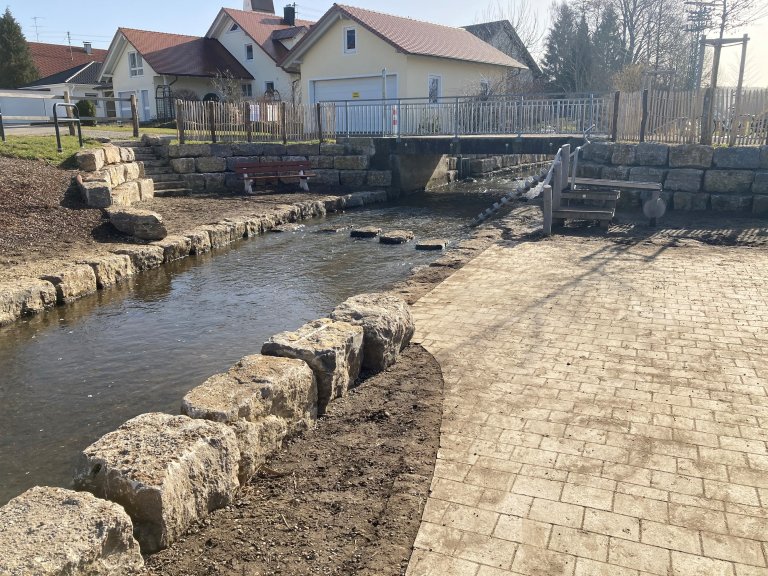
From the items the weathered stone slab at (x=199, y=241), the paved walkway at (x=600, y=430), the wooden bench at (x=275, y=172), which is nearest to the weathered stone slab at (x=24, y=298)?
the weathered stone slab at (x=199, y=241)

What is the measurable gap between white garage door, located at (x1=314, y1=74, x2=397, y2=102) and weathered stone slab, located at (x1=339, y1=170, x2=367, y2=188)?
982 cm

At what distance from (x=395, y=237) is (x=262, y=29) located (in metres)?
33.1

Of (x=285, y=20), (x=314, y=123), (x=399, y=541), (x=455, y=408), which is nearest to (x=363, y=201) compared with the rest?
(x=314, y=123)

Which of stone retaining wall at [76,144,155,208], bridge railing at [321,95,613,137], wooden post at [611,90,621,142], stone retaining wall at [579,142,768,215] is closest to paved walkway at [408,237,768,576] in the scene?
stone retaining wall at [579,142,768,215]

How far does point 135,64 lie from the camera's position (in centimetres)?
3869

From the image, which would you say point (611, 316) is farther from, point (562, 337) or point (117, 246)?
point (117, 246)

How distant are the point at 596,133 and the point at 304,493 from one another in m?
15.4

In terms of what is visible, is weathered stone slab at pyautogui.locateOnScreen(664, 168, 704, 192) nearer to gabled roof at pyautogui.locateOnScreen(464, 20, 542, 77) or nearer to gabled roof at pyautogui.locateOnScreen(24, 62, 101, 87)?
gabled roof at pyautogui.locateOnScreen(464, 20, 542, 77)

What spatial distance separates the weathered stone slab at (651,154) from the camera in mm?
13797

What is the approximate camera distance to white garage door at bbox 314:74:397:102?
1157 inches

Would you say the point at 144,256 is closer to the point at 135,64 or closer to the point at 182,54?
the point at 182,54

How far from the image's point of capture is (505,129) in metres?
19.7

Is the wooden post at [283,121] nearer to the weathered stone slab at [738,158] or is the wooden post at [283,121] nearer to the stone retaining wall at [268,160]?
the stone retaining wall at [268,160]

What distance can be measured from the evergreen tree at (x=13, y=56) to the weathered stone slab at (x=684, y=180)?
149 feet
